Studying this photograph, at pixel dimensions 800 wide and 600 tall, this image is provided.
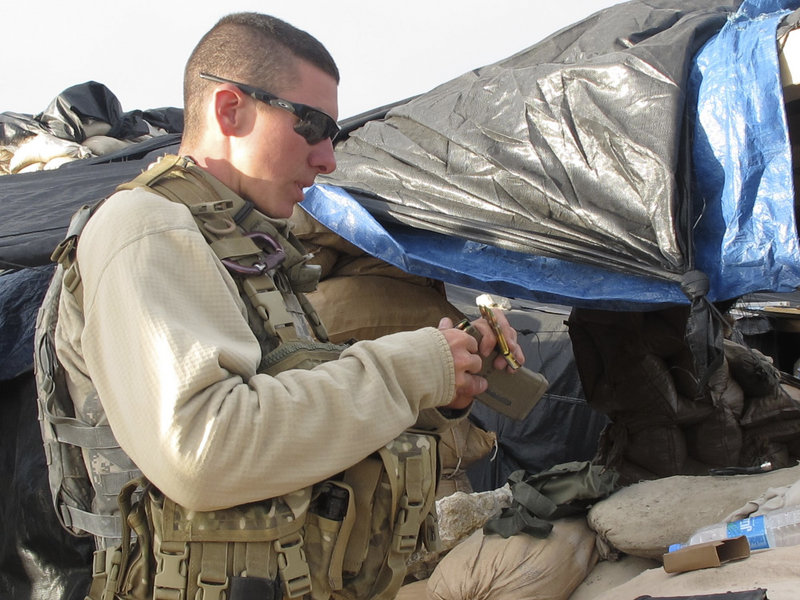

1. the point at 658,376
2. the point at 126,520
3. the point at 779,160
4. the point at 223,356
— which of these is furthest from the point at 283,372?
the point at 658,376

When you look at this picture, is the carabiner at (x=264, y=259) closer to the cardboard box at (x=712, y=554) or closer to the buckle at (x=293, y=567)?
the buckle at (x=293, y=567)

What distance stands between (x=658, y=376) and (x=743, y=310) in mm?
4276

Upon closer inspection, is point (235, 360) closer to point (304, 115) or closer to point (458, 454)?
point (304, 115)

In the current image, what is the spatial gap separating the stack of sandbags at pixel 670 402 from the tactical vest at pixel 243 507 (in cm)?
230

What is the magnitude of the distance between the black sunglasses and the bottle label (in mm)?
1427

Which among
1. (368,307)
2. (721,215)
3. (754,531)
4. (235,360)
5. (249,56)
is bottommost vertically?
(754,531)

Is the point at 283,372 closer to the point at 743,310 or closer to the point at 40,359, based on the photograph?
the point at 40,359

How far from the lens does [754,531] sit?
1.93 meters

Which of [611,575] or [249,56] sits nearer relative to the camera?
[249,56]

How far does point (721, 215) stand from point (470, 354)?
4.08 ft

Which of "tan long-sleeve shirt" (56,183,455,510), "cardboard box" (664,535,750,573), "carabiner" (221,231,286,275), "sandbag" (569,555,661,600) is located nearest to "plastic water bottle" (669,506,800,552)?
"cardboard box" (664,535,750,573)

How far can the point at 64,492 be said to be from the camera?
150 cm

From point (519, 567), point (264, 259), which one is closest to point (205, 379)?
point (264, 259)

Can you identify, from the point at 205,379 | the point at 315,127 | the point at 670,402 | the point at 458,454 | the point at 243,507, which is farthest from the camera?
the point at 670,402
